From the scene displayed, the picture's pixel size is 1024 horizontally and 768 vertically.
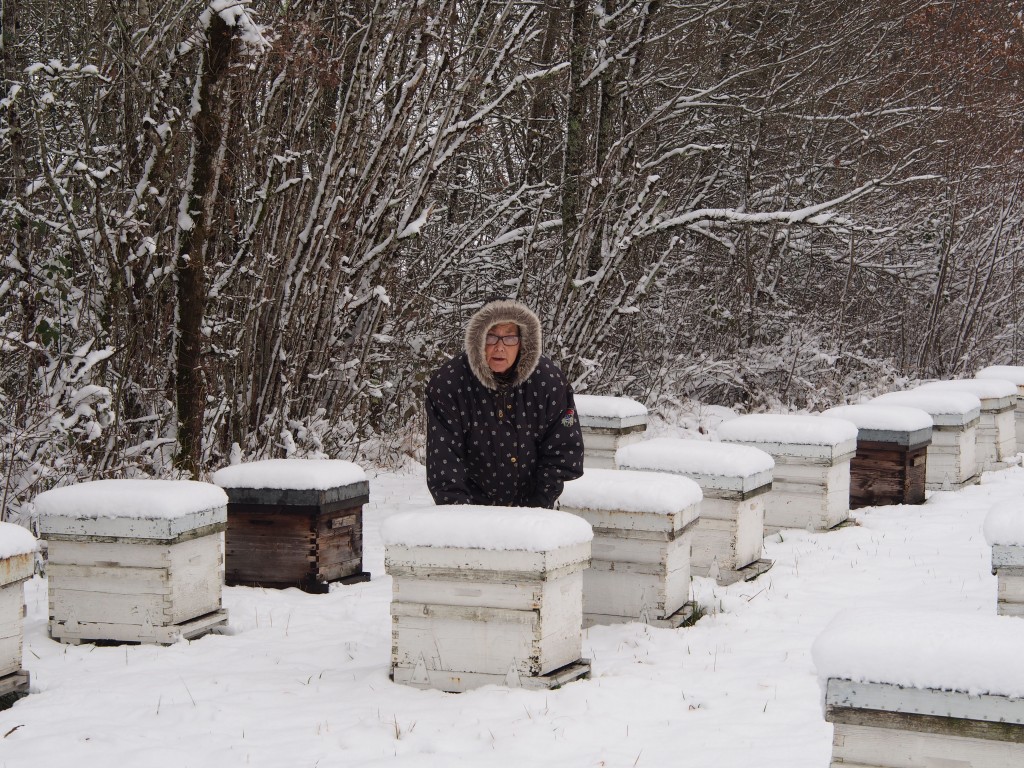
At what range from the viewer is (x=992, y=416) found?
36.1ft

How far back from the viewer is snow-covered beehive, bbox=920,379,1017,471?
10.8 meters

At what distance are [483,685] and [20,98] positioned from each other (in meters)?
6.17

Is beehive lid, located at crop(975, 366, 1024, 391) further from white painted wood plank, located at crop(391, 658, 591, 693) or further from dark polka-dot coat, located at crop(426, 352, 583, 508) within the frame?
white painted wood plank, located at crop(391, 658, 591, 693)

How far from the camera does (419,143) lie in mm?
9555

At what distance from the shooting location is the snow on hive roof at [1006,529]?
4.57 metres

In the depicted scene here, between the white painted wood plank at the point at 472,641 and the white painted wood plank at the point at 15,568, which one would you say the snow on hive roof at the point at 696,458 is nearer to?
the white painted wood plank at the point at 472,641

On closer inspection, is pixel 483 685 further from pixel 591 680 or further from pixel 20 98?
pixel 20 98

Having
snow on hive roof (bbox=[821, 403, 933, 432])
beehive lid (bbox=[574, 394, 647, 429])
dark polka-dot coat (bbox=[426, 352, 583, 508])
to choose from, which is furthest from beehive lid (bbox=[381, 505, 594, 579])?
snow on hive roof (bbox=[821, 403, 933, 432])

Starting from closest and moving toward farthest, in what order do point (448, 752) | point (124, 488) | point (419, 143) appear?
1. point (448, 752)
2. point (124, 488)
3. point (419, 143)

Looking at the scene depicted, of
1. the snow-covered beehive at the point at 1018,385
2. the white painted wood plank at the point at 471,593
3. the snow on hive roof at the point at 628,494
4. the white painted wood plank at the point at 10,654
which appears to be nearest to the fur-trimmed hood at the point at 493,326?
the snow on hive roof at the point at 628,494

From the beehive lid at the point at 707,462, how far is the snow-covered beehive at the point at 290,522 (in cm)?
173

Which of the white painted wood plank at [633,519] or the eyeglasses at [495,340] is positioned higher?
the eyeglasses at [495,340]

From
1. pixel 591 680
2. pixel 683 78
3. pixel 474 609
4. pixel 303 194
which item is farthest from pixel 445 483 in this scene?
pixel 683 78

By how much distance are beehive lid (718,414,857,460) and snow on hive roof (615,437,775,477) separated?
2.77 feet
